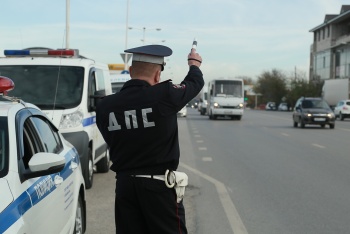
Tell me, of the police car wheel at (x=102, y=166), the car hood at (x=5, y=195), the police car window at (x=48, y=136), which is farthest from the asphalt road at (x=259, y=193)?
the car hood at (x=5, y=195)

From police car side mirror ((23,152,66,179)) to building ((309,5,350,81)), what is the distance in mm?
71532

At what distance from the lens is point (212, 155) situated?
14.5m

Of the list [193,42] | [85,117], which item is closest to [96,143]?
[85,117]

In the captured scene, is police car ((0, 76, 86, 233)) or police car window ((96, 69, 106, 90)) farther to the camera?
police car window ((96, 69, 106, 90))

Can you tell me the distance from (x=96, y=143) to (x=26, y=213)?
649cm

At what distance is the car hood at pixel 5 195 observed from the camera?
314 centimetres

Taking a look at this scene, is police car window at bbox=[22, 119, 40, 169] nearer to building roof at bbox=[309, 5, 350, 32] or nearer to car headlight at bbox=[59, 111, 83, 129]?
car headlight at bbox=[59, 111, 83, 129]

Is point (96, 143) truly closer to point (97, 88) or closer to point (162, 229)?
point (97, 88)

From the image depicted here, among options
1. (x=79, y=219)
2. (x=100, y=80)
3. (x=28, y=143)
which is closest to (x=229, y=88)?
(x=100, y=80)

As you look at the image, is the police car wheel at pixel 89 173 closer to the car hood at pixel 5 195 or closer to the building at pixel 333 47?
the car hood at pixel 5 195

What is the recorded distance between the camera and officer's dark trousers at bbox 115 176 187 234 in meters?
3.30

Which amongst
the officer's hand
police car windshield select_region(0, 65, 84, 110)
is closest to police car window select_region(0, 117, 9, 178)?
the officer's hand

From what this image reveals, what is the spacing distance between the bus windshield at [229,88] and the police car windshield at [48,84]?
28.3 metres

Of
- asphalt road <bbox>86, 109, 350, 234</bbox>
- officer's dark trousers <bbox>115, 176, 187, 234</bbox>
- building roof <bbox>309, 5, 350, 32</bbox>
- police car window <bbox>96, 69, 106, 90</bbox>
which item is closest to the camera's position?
officer's dark trousers <bbox>115, 176, 187, 234</bbox>
